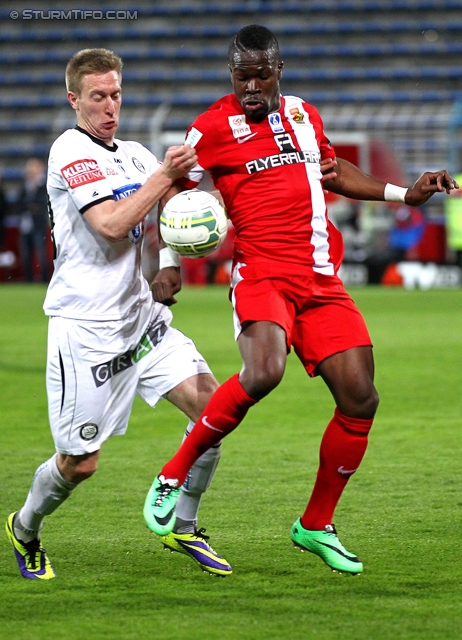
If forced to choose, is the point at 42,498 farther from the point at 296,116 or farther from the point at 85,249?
the point at 296,116

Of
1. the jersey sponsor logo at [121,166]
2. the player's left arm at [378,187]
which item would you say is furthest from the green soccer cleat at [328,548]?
the jersey sponsor logo at [121,166]

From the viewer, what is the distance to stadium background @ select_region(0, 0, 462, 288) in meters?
20.5

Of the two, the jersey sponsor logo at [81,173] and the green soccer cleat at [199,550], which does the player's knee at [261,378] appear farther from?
the jersey sponsor logo at [81,173]

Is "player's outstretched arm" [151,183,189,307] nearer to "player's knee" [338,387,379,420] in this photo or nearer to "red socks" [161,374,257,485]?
"red socks" [161,374,257,485]

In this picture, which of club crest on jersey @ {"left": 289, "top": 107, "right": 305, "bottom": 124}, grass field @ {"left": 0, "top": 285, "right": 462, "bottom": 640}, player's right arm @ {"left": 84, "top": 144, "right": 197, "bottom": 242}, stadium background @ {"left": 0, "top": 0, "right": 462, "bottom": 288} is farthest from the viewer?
stadium background @ {"left": 0, "top": 0, "right": 462, "bottom": 288}

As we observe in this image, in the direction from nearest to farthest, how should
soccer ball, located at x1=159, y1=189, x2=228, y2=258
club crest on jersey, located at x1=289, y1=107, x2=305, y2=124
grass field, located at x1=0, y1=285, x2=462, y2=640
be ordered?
grass field, located at x1=0, y1=285, x2=462, y2=640, soccer ball, located at x1=159, y1=189, x2=228, y2=258, club crest on jersey, located at x1=289, y1=107, x2=305, y2=124

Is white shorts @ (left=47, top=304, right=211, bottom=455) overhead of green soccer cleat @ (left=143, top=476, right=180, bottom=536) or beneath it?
overhead

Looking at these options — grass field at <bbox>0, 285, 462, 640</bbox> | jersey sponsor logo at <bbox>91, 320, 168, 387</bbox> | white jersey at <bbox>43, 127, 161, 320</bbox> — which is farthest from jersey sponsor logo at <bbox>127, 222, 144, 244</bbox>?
grass field at <bbox>0, 285, 462, 640</bbox>

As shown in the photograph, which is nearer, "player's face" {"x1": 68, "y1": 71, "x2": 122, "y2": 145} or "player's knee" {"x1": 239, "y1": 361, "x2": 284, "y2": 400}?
"player's knee" {"x1": 239, "y1": 361, "x2": 284, "y2": 400}

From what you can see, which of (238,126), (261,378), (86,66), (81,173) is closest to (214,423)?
(261,378)

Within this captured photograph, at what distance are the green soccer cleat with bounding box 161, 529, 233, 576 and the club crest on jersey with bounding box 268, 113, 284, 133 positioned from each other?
1.51 m

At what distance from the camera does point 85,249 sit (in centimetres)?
385

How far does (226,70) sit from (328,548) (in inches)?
792

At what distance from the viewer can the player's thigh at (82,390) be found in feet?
12.4
